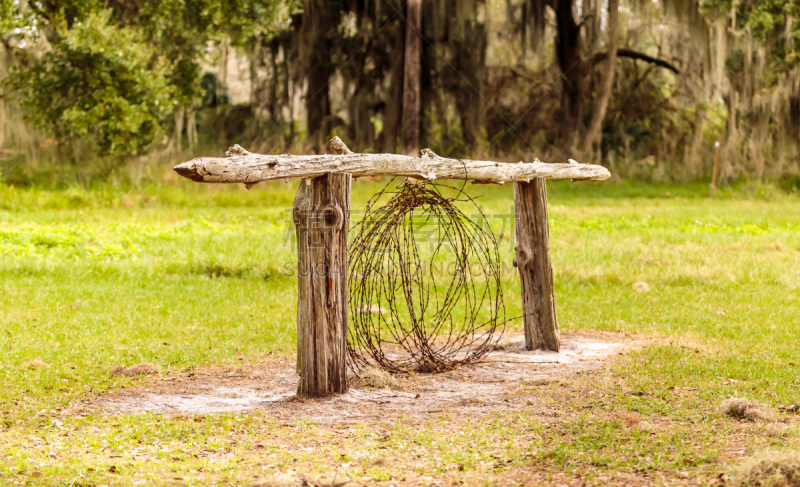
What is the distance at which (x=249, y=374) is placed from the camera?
6.69 metres

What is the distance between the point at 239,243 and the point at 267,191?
6744 mm

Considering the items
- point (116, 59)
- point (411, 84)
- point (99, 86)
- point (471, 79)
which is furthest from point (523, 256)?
point (471, 79)

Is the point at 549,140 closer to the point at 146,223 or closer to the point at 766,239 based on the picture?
the point at 766,239

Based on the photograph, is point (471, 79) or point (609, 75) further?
point (471, 79)

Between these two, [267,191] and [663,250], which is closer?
[663,250]

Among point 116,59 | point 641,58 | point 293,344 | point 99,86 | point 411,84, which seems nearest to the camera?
point 293,344

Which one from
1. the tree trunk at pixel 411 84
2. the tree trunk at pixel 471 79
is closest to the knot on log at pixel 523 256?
the tree trunk at pixel 411 84

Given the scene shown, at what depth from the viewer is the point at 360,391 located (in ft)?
19.8

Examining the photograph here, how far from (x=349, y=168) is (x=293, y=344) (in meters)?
2.66

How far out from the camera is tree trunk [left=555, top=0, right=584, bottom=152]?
22141 mm

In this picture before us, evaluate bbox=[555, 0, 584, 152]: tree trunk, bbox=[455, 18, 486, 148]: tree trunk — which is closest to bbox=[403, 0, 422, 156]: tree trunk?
bbox=[455, 18, 486, 148]: tree trunk

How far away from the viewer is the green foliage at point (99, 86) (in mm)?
16156

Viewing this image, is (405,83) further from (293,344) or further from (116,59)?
(293,344)

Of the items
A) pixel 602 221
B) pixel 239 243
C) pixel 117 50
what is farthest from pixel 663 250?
pixel 117 50
